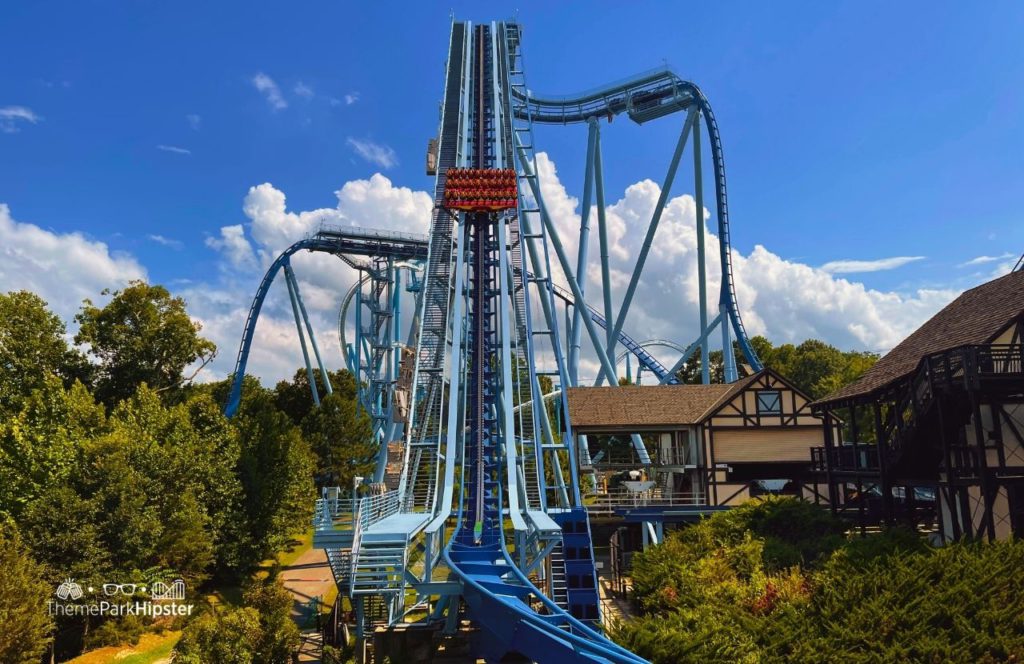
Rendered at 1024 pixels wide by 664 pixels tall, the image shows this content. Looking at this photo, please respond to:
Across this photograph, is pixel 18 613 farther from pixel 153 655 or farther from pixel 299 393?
pixel 299 393

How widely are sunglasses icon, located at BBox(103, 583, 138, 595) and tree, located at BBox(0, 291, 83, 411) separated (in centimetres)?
984

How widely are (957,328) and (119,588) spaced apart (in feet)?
66.5

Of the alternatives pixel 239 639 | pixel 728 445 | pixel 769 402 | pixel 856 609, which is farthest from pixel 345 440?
pixel 856 609

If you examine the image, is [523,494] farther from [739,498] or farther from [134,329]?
[134,329]

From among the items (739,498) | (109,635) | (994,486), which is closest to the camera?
(994,486)

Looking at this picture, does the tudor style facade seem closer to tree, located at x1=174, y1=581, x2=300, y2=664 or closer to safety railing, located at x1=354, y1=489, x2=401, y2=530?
safety railing, located at x1=354, y1=489, x2=401, y2=530

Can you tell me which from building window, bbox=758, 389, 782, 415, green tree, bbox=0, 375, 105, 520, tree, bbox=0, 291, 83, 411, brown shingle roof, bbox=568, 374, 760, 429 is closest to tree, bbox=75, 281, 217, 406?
tree, bbox=0, 291, 83, 411

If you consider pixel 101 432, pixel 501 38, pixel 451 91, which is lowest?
pixel 101 432

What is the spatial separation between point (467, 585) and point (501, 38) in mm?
22986

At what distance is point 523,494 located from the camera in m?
16.7

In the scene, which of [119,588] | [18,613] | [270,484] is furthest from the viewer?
[270,484]

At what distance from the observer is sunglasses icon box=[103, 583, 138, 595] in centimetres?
1636

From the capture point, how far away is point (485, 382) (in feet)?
66.7

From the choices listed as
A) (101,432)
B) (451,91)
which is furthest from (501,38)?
(101,432)
